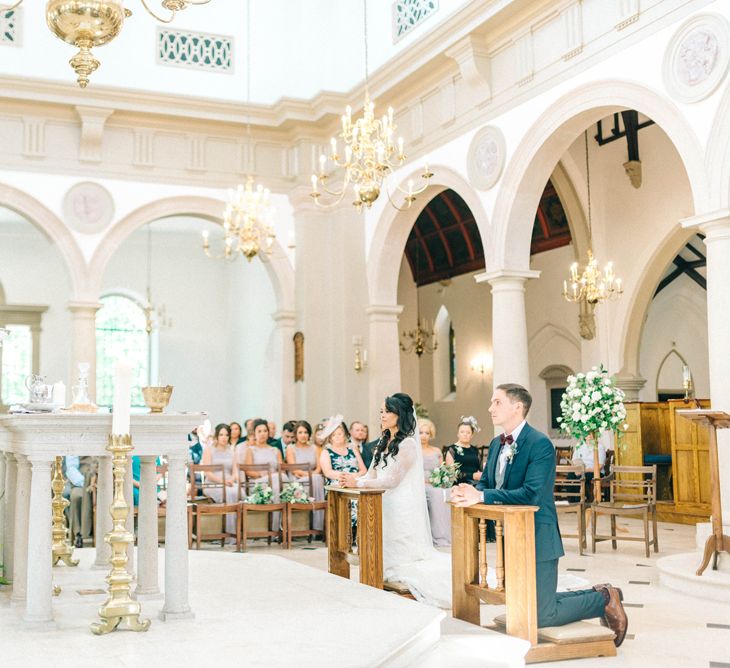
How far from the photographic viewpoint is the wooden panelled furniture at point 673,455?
456 inches

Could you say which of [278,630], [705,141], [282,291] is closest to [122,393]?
[278,630]

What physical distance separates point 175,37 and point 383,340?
5617 millimetres

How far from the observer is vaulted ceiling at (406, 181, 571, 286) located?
50.7 ft

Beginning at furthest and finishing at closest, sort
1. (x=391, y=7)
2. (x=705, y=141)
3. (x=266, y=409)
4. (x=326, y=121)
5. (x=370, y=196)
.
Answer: (x=266, y=409) → (x=326, y=121) → (x=391, y=7) → (x=370, y=196) → (x=705, y=141)

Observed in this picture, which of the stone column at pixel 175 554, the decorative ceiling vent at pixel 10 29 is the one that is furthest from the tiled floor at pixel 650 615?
the decorative ceiling vent at pixel 10 29

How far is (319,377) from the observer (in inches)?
561

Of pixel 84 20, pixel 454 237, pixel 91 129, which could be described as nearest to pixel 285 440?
pixel 91 129

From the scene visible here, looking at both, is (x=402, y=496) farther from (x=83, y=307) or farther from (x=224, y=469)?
(x=83, y=307)

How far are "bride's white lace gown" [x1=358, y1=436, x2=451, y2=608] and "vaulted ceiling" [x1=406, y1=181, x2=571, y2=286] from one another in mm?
9135

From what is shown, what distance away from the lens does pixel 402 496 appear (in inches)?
251

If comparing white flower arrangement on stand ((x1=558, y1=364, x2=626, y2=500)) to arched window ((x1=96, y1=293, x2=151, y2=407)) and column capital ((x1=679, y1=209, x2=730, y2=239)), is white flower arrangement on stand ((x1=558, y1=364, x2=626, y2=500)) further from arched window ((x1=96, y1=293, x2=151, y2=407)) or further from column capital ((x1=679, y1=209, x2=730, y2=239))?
arched window ((x1=96, y1=293, x2=151, y2=407))

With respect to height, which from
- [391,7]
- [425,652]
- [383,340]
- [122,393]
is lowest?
[425,652]

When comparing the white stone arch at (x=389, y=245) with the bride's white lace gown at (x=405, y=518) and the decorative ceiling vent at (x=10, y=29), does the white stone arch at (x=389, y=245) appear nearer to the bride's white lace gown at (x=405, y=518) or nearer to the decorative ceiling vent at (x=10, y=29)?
the decorative ceiling vent at (x=10, y=29)

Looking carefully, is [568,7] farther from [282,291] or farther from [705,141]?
[282,291]
